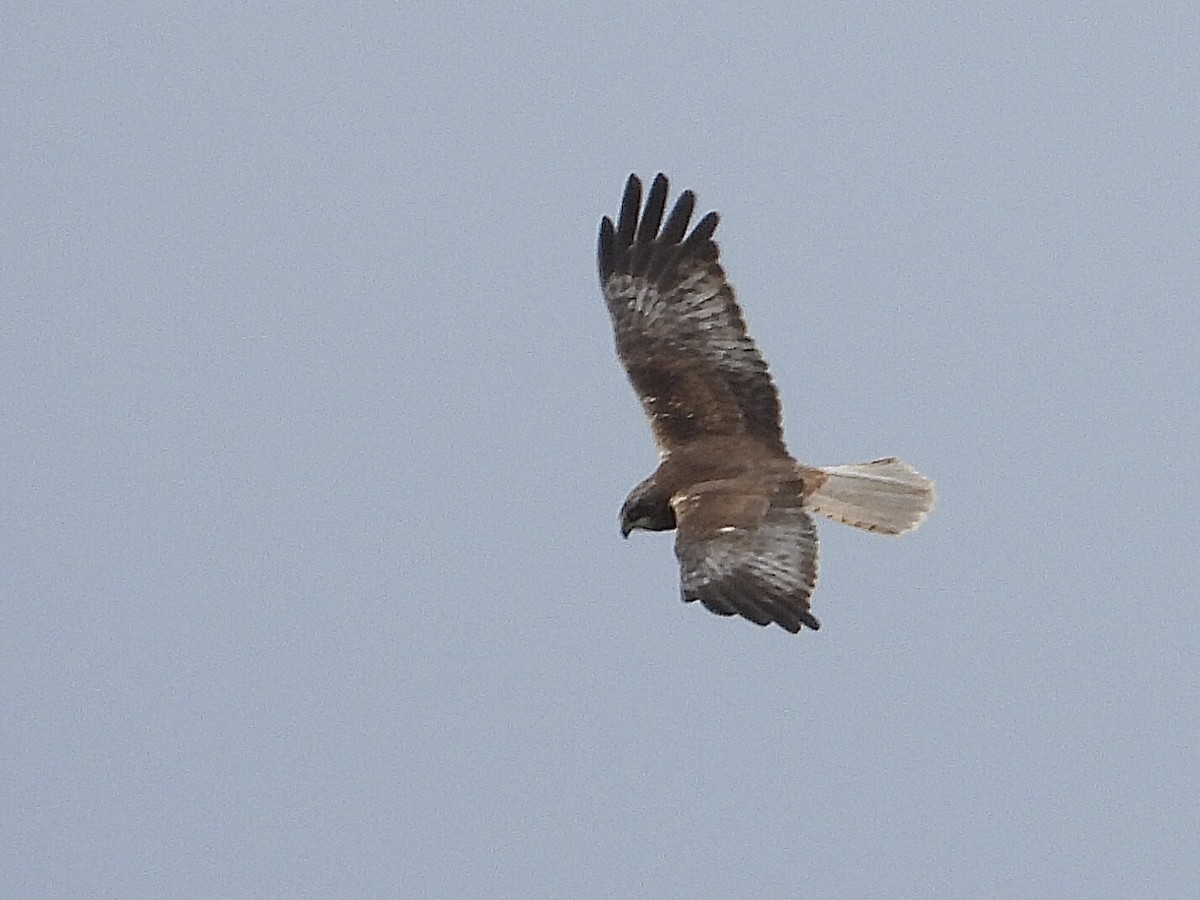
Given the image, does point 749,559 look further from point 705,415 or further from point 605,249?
point 605,249

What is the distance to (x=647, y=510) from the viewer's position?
8.63m

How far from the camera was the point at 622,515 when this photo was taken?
342 inches

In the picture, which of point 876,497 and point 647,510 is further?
point 876,497

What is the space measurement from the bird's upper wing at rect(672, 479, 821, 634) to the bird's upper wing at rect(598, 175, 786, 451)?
35 cm

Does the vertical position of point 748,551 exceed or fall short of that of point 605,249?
it falls short

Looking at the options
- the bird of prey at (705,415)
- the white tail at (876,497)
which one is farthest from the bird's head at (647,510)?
the white tail at (876,497)

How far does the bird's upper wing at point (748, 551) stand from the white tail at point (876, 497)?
0.22 meters

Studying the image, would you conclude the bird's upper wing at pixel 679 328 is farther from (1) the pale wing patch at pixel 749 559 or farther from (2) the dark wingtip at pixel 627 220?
(1) the pale wing patch at pixel 749 559

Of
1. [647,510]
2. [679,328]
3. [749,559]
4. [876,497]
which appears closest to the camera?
[749,559]

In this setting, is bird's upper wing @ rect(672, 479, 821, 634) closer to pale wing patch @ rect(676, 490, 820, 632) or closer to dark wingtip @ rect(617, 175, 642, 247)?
pale wing patch @ rect(676, 490, 820, 632)

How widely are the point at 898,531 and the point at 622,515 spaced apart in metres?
0.90

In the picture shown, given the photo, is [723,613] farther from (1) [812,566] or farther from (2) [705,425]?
(2) [705,425]

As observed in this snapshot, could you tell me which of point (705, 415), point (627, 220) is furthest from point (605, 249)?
point (705, 415)

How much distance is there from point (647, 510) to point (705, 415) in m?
0.41
